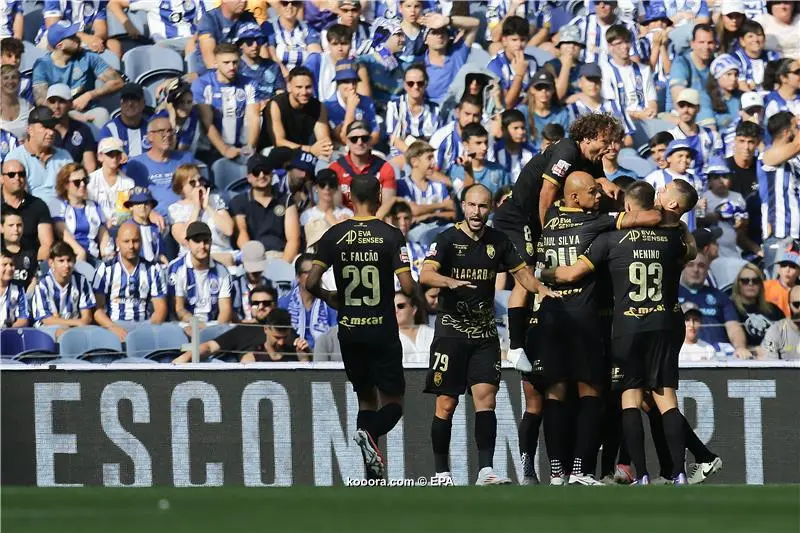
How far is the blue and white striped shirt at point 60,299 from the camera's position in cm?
1291

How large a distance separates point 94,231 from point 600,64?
5.56m

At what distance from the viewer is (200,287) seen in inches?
515

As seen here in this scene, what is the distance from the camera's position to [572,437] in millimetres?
9070

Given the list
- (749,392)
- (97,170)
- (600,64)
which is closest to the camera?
(749,392)

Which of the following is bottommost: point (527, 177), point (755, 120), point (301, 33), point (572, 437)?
point (572, 437)

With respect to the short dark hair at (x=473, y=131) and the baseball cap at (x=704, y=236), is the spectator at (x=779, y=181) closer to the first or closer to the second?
the baseball cap at (x=704, y=236)

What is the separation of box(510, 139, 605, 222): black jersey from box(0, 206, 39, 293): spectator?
18.4 feet

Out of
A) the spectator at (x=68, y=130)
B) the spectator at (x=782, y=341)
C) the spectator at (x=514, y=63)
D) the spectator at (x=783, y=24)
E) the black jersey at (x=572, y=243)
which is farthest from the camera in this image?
the spectator at (x=783, y=24)

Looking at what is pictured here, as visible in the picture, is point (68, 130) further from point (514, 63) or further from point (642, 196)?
point (642, 196)

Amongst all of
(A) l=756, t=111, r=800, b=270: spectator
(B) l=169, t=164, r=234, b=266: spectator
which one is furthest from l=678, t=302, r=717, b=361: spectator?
(B) l=169, t=164, r=234, b=266: spectator

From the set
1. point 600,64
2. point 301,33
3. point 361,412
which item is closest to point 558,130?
point 600,64

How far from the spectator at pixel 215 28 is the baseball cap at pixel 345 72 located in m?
1.10

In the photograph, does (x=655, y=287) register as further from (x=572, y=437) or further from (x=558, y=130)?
(x=558, y=130)

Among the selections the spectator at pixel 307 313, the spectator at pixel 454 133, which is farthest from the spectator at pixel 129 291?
the spectator at pixel 454 133
